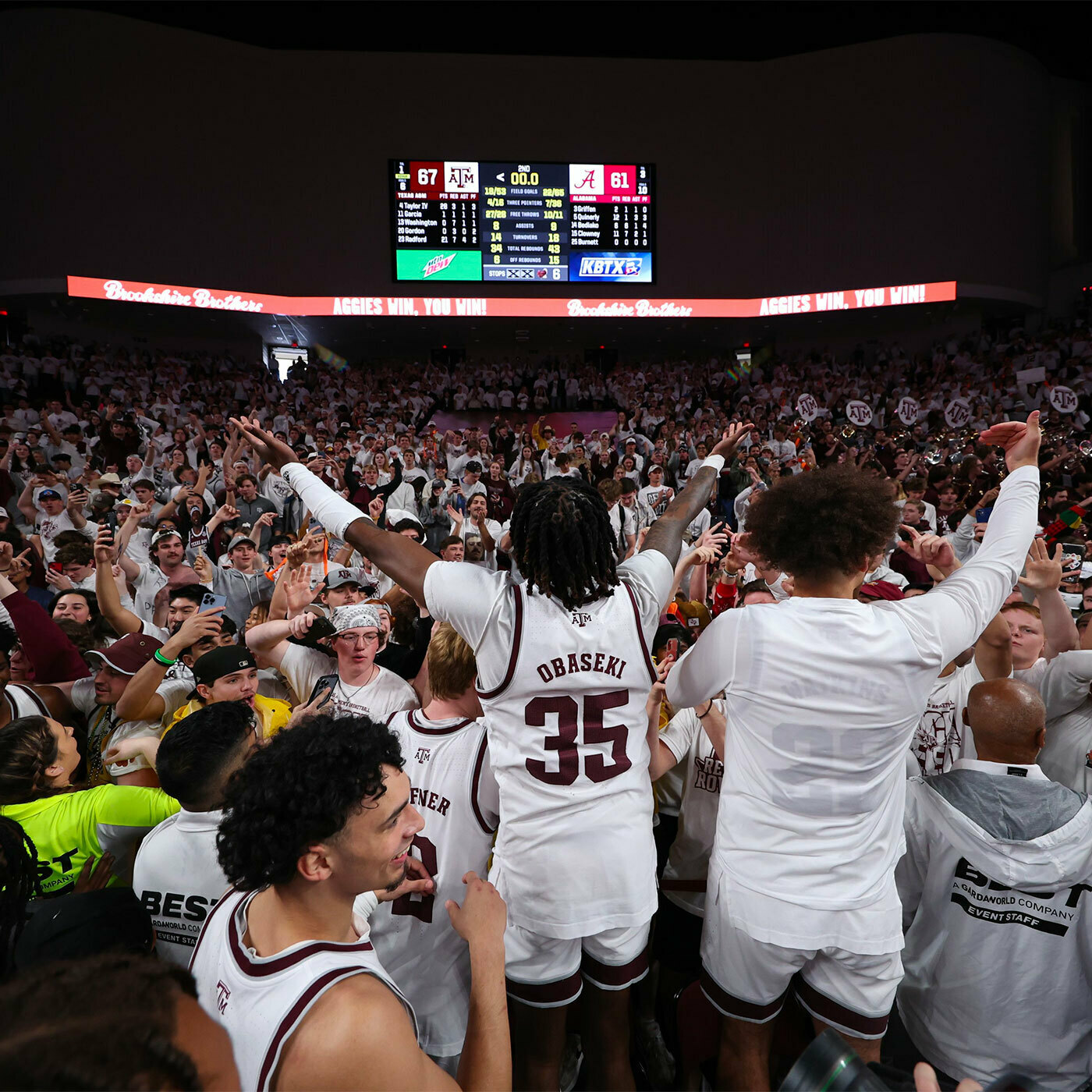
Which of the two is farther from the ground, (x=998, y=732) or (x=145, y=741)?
(x=998, y=732)

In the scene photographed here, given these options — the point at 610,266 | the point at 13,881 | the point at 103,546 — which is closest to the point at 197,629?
the point at 13,881

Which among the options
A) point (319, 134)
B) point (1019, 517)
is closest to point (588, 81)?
point (319, 134)

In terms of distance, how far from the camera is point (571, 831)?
1.80 m

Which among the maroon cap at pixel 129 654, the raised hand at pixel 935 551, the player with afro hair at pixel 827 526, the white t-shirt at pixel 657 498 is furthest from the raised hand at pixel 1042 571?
the white t-shirt at pixel 657 498

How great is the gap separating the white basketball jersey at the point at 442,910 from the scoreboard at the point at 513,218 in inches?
643

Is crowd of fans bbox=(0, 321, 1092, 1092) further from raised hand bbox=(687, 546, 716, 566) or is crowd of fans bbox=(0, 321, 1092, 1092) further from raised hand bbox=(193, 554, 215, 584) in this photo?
raised hand bbox=(193, 554, 215, 584)

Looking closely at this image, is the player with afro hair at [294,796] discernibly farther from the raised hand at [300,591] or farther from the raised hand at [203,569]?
the raised hand at [203,569]

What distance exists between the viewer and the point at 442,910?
2016 millimetres

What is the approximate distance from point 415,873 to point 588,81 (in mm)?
20059

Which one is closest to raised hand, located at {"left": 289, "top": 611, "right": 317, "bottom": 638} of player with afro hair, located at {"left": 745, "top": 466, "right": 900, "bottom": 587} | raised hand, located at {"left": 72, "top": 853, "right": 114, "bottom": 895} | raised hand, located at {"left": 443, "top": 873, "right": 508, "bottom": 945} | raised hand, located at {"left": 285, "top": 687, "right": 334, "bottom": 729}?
raised hand, located at {"left": 285, "top": 687, "right": 334, "bottom": 729}

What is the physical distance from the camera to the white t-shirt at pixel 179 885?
6.14 feet

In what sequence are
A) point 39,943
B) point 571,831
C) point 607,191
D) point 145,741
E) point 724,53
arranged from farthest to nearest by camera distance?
point 724,53
point 607,191
point 145,741
point 571,831
point 39,943

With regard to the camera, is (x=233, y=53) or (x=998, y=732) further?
(x=233, y=53)

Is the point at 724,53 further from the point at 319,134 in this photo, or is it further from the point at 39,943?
the point at 39,943
